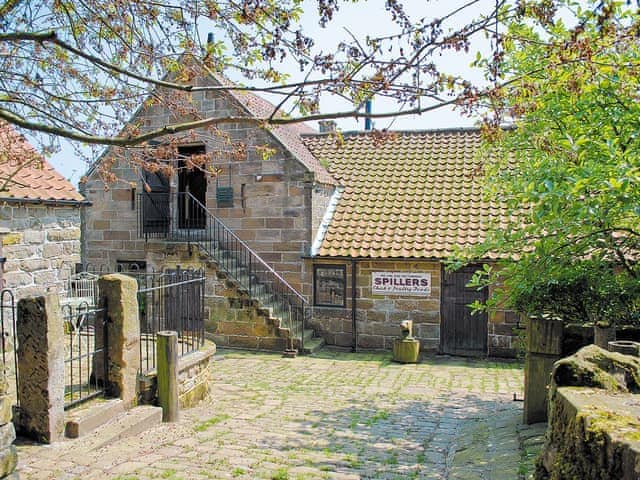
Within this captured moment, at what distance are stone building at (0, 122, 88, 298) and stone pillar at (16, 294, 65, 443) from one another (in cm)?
317

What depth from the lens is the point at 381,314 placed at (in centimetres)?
1301

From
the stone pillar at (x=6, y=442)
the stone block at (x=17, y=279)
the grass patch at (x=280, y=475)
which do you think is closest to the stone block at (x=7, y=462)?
the stone pillar at (x=6, y=442)

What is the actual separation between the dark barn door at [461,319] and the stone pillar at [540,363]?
21.3 feet

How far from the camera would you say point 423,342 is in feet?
41.7

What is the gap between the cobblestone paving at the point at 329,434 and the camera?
4777mm

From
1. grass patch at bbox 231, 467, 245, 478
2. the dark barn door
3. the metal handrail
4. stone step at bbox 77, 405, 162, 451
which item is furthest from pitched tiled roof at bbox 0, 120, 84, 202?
the dark barn door

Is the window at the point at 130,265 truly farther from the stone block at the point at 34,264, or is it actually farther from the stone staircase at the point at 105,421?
the stone staircase at the point at 105,421

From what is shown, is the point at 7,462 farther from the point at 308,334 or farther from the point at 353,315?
the point at 353,315

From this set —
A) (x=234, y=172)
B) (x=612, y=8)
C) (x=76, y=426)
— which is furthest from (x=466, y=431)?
(x=234, y=172)

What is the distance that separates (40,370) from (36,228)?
4.82 m

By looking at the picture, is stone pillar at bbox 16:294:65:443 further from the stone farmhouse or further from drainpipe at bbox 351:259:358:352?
drainpipe at bbox 351:259:358:352

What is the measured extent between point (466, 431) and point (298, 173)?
27.3 feet

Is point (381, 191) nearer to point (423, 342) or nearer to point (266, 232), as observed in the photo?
point (266, 232)

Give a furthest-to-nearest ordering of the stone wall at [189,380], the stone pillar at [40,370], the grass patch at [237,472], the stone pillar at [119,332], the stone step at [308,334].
→ the stone step at [308,334] → the stone wall at [189,380] → the stone pillar at [119,332] → the stone pillar at [40,370] → the grass patch at [237,472]
